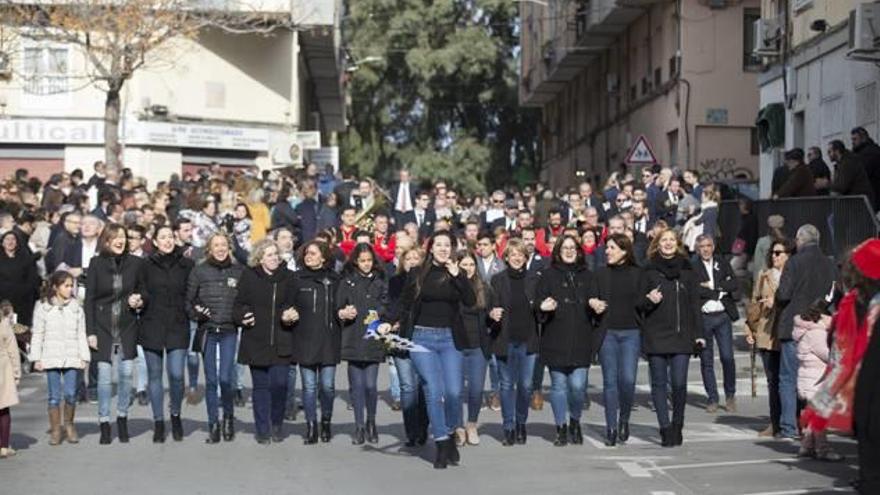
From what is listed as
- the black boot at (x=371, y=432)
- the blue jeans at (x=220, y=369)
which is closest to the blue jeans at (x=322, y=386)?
the black boot at (x=371, y=432)

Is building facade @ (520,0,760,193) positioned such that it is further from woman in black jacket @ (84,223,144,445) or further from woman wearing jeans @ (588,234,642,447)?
woman in black jacket @ (84,223,144,445)

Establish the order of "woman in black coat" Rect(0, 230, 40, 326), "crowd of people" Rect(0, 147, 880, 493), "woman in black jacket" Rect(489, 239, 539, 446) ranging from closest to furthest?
"crowd of people" Rect(0, 147, 880, 493) → "woman in black jacket" Rect(489, 239, 539, 446) → "woman in black coat" Rect(0, 230, 40, 326)

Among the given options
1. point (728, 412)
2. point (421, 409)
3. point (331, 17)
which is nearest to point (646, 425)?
point (728, 412)

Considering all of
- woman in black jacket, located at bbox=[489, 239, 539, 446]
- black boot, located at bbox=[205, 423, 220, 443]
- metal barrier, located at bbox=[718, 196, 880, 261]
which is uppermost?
metal barrier, located at bbox=[718, 196, 880, 261]

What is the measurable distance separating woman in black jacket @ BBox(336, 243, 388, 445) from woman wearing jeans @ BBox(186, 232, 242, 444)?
3.15ft

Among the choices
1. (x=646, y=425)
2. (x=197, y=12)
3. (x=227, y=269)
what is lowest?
(x=646, y=425)

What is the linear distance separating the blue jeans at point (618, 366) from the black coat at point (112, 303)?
4.07 metres

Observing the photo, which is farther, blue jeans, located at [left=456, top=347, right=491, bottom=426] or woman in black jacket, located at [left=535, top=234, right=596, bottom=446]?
blue jeans, located at [left=456, top=347, right=491, bottom=426]

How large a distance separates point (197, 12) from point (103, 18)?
4227 millimetres

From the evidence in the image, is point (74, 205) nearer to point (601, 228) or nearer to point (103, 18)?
point (601, 228)

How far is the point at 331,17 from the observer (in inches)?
1764

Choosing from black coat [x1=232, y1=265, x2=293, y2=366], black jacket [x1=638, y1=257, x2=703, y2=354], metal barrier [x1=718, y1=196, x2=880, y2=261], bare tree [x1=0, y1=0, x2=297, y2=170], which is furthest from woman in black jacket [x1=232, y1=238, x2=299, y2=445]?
bare tree [x1=0, y1=0, x2=297, y2=170]

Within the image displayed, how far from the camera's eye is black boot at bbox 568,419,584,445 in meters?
15.4

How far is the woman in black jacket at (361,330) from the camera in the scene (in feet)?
51.4
